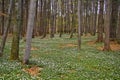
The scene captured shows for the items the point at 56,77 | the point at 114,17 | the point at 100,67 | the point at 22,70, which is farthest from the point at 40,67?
the point at 114,17

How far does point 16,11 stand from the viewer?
19.3 metres

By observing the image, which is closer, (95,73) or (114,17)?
(95,73)

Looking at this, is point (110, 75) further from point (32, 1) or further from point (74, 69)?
point (32, 1)

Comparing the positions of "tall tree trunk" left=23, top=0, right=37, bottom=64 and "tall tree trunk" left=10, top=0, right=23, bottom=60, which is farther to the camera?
"tall tree trunk" left=10, top=0, right=23, bottom=60

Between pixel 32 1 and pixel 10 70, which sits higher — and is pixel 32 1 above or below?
above

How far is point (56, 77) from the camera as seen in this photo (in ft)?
49.3

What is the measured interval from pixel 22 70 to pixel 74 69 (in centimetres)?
355

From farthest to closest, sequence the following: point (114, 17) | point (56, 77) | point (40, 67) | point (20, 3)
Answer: point (114, 17) < point (20, 3) < point (40, 67) < point (56, 77)

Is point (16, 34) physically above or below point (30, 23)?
below

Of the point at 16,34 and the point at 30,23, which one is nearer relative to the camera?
the point at 30,23

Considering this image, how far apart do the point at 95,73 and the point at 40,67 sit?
11.7ft

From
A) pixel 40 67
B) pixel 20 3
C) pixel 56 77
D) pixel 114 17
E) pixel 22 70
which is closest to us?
pixel 56 77

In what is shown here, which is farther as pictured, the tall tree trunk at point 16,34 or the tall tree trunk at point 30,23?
the tall tree trunk at point 16,34

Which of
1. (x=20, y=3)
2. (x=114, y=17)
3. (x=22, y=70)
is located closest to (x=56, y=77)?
(x=22, y=70)
